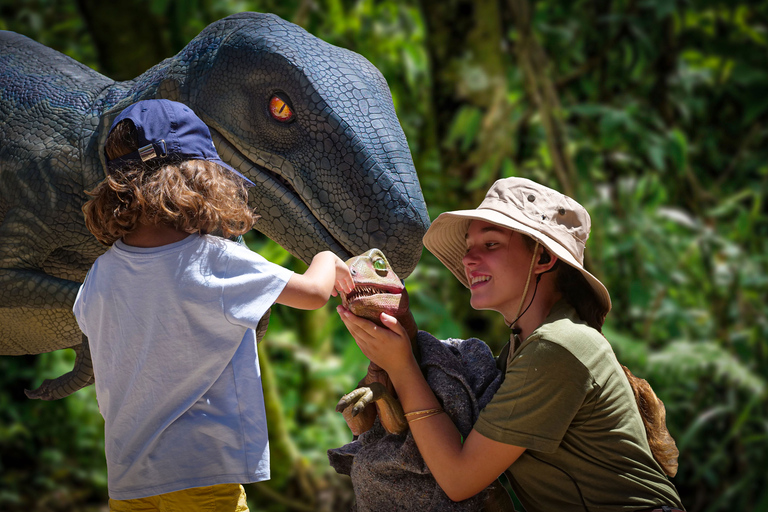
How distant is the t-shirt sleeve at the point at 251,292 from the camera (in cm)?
104

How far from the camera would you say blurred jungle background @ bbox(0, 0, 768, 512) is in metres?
3.31

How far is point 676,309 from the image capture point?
12.9 ft

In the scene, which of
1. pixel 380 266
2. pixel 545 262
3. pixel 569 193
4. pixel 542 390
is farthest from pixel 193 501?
pixel 569 193

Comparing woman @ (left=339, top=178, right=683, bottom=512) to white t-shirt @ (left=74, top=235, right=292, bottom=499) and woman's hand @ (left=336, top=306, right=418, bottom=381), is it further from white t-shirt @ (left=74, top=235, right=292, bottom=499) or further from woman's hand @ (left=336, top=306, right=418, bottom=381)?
white t-shirt @ (left=74, top=235, right=292, bottom=499)

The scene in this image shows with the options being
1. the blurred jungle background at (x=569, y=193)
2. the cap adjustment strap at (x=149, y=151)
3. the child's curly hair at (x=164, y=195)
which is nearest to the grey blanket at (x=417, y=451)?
the child's curly hair at (x=164, y=195)

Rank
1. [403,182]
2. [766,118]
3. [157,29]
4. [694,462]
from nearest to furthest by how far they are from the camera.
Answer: [403,182] < [157,29] < [694,462] < [766,118]

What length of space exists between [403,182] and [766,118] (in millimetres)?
4371

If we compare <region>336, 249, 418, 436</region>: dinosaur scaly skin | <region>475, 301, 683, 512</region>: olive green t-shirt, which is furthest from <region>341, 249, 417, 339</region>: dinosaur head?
<region>475, 301, 683, 512</region>: olive green t-shirt

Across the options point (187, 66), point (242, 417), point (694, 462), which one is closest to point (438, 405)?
point (242, 417)

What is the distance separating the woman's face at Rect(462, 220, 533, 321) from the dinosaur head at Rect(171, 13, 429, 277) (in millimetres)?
173

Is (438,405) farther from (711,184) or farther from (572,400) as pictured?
(711,184)

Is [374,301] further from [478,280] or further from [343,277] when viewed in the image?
[478,280]

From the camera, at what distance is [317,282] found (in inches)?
40.4

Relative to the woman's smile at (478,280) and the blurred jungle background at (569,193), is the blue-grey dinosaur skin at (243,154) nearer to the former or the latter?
the woman's smile at (478,280)
